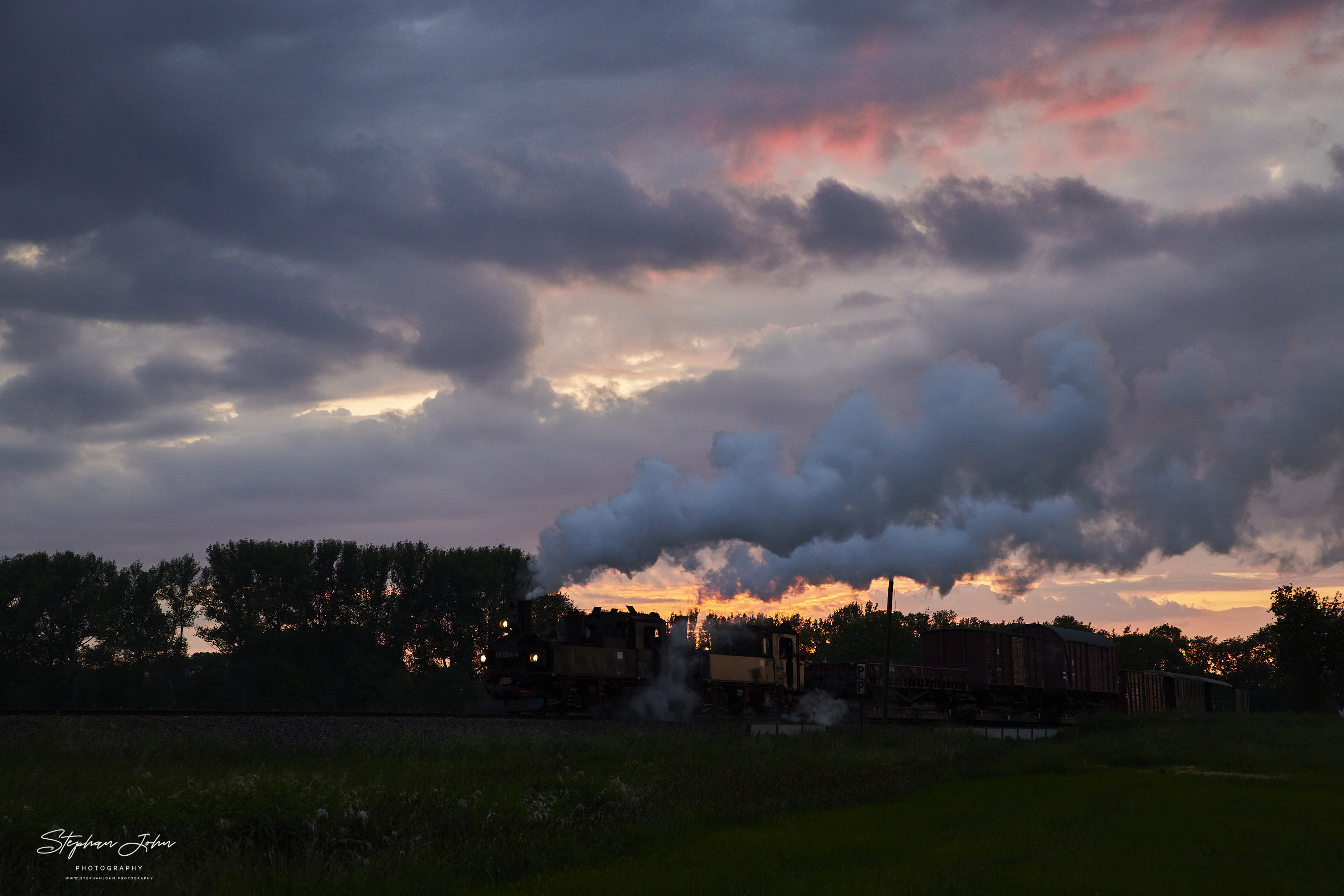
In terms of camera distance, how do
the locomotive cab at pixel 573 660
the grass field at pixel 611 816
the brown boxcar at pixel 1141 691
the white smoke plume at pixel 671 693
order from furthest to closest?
1. the brown boxcar at pixel 1141 691
2. the white smoke plume at pixel 671 693
3. the locomotive cab at pixel 573 660
4. the grass field at pixel 611 816

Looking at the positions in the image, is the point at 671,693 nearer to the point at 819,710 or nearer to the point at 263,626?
the point at 819,710

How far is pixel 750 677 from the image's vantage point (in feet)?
139

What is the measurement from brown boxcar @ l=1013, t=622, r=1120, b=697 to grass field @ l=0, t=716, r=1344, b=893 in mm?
23823

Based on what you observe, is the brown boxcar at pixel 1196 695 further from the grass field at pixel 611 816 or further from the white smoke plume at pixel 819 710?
the grass field at pixel 611 816

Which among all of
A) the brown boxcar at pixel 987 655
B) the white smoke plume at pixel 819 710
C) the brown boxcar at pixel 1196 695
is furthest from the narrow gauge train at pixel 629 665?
the brown boxcar at pixel 1196 695

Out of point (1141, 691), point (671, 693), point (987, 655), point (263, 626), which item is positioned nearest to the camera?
point (671, 693)

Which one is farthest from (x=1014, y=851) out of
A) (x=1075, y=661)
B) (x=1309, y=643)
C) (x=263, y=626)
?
(x=1309, y=643)

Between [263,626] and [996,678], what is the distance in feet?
172

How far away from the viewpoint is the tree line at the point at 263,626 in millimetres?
67375

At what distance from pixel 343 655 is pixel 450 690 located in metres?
9.01

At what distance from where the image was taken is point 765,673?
4338 centimetres

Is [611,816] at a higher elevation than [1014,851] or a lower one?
higher

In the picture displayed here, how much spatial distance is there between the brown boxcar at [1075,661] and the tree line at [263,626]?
2866 cm

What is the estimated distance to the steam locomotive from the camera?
117 ft
